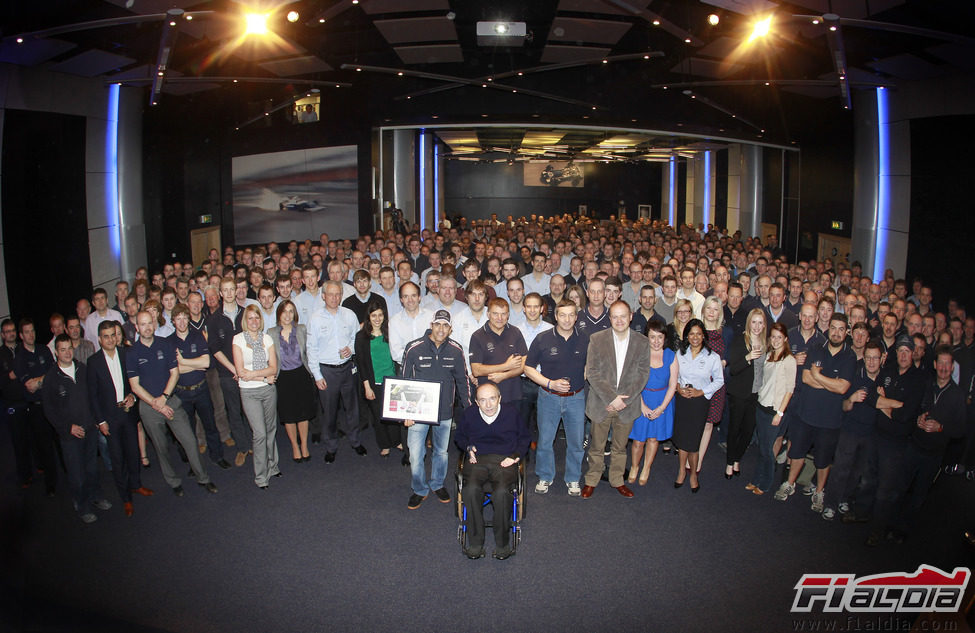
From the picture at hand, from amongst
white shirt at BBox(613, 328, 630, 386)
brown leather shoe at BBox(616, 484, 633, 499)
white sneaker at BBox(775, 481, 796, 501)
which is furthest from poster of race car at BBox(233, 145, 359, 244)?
white sneaker at BBox(775, 481, 796, 501)

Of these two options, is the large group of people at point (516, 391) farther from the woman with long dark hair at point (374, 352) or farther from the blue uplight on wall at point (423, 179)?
the blue uplight on wall at point (423, 179)

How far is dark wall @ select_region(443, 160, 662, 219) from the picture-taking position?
32.6m

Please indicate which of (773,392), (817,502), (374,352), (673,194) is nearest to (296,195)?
(374,352)

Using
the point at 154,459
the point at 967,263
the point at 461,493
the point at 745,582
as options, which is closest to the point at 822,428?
the point at 745,582

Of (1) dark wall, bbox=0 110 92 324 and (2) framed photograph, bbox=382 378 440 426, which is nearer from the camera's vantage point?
(2) framed photograph, bbox=382 378 440 426

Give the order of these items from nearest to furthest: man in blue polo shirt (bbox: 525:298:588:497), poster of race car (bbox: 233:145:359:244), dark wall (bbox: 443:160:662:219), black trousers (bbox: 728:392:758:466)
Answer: man in blue polo shirt (bbox: 525:298:588:497) < black trousers (bbox: 728:392:758:466) < poster of race car (bbox: 233:145:359:244) < dark wall (bbox: 443:160:662:219)

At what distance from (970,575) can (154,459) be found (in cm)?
654

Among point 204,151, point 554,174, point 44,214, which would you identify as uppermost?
point 554,174

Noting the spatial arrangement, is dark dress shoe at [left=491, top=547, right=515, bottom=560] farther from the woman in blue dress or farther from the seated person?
the woman in blue dress

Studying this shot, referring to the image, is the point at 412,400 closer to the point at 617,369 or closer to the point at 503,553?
the point at 503,553

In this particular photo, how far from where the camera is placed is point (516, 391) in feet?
17.0

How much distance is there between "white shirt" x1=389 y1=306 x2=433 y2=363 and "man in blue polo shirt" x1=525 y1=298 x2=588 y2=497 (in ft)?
3.62

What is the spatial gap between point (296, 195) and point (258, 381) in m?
10.8

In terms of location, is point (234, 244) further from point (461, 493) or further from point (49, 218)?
point (461, 493)
